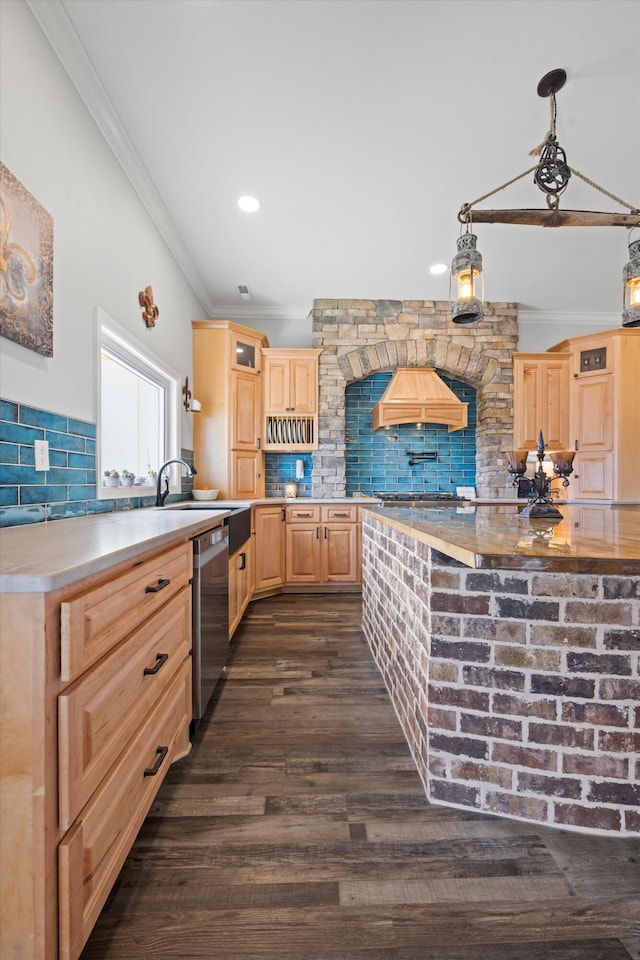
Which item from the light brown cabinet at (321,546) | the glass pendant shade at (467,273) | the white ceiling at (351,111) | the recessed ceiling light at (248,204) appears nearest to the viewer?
the white ceiling at (351,111)

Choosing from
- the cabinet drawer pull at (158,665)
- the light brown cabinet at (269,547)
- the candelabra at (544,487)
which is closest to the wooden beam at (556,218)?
the candelabra at (544,487)

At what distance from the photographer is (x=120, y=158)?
2.37 meters

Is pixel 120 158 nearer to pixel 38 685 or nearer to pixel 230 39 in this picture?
pixel 230 39

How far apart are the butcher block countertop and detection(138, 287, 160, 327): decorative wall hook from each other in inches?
90.3

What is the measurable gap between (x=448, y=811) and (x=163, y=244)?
3.87m

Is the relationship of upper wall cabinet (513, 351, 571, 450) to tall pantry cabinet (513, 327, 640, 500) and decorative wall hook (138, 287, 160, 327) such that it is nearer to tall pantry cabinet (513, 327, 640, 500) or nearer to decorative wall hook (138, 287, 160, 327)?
tall pantry cabinet (513, 327, 640, 500)

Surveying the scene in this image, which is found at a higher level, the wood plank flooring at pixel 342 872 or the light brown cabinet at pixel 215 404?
the light brown cabinet at pixel 215 404

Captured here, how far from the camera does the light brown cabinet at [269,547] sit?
147 inches

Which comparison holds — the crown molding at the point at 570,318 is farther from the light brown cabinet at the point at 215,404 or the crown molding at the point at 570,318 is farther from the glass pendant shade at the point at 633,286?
the light brown cabinet at the point at 215,404

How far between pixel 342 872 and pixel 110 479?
2.11 metres

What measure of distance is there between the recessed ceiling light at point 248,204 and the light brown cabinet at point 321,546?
253 centimetres

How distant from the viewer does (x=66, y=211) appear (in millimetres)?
1834

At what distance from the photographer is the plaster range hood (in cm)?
431

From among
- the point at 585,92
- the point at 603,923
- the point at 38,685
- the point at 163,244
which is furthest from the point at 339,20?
the point at 603,923
